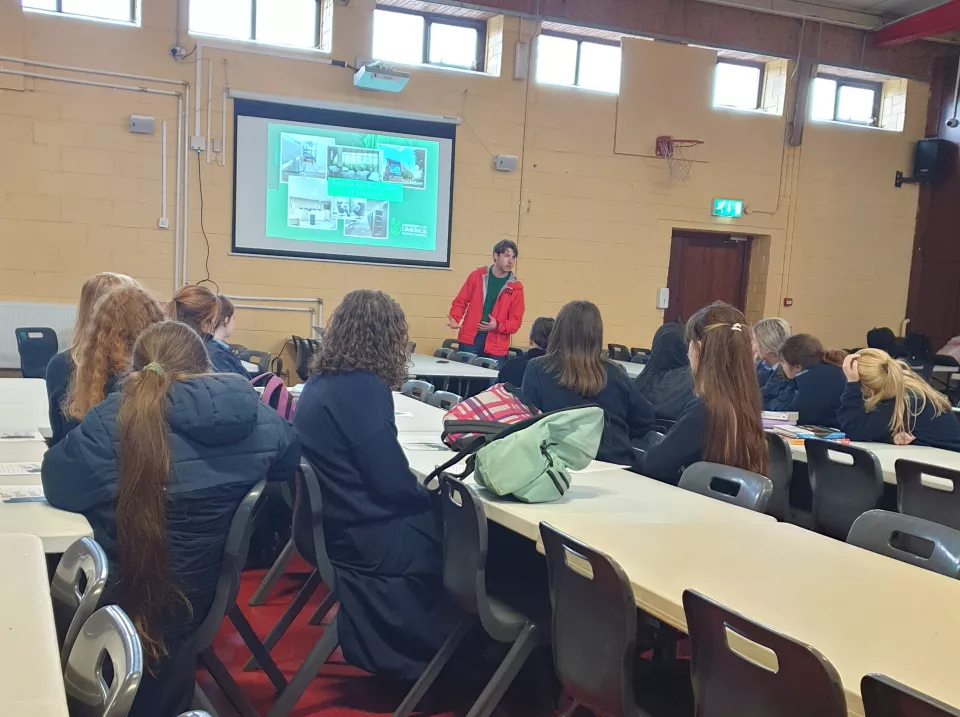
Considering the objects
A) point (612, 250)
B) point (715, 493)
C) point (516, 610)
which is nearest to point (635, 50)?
point (612, 250)

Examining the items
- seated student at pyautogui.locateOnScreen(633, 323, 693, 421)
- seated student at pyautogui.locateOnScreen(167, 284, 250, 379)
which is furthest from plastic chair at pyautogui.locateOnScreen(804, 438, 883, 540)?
seated student at pyautogui.locateOnScreen(167, 284, 250, 379)

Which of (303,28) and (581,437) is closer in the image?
(581,437)

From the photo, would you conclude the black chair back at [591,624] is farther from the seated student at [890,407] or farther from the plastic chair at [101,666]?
the seated student at [890,407]

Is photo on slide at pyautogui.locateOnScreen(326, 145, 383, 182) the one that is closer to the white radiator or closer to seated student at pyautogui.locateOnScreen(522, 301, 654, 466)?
the white radiator

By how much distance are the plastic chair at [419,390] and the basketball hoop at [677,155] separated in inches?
192

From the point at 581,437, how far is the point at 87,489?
4.22 ft

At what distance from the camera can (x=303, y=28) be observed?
7.40 m

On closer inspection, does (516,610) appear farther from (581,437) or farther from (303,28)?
(303,28)

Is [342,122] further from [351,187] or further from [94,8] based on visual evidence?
[94,8]

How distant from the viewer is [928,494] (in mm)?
2916

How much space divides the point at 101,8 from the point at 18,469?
5726 millimetres

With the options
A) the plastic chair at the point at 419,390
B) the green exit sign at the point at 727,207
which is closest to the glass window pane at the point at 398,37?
the green exit sign at the point at 727,207

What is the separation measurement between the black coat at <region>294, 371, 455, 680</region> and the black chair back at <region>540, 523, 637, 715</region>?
67 cm

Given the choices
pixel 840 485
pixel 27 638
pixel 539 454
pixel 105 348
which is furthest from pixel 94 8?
pixel 27 638
